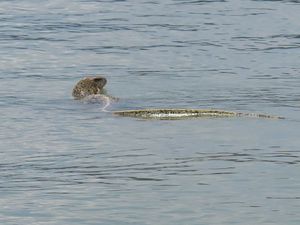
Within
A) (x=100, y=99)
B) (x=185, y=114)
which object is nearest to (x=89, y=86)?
(x=100, y=99)

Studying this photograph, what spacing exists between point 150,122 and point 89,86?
2.28 meters

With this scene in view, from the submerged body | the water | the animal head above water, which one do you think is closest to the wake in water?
the animal head above water

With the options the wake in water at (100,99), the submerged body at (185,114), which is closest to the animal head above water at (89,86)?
the wake in water at (100,99)

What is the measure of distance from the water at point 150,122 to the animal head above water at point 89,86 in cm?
16

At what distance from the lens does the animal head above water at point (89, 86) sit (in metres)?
16.2

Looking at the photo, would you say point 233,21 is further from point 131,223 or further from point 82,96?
point 131,223

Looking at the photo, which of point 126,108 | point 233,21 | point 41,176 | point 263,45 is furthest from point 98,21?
point 41,176

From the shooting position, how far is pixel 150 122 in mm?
14281

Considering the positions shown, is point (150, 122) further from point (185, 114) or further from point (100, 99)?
point (100, 99)

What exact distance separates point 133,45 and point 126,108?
527 centimetres

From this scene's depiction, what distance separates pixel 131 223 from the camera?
10164 millimetres

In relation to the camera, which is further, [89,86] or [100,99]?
[89,86]

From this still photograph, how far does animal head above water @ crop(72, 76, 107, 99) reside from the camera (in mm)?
16172

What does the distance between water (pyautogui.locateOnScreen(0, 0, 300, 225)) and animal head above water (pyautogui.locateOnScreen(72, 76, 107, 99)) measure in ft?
0.53
